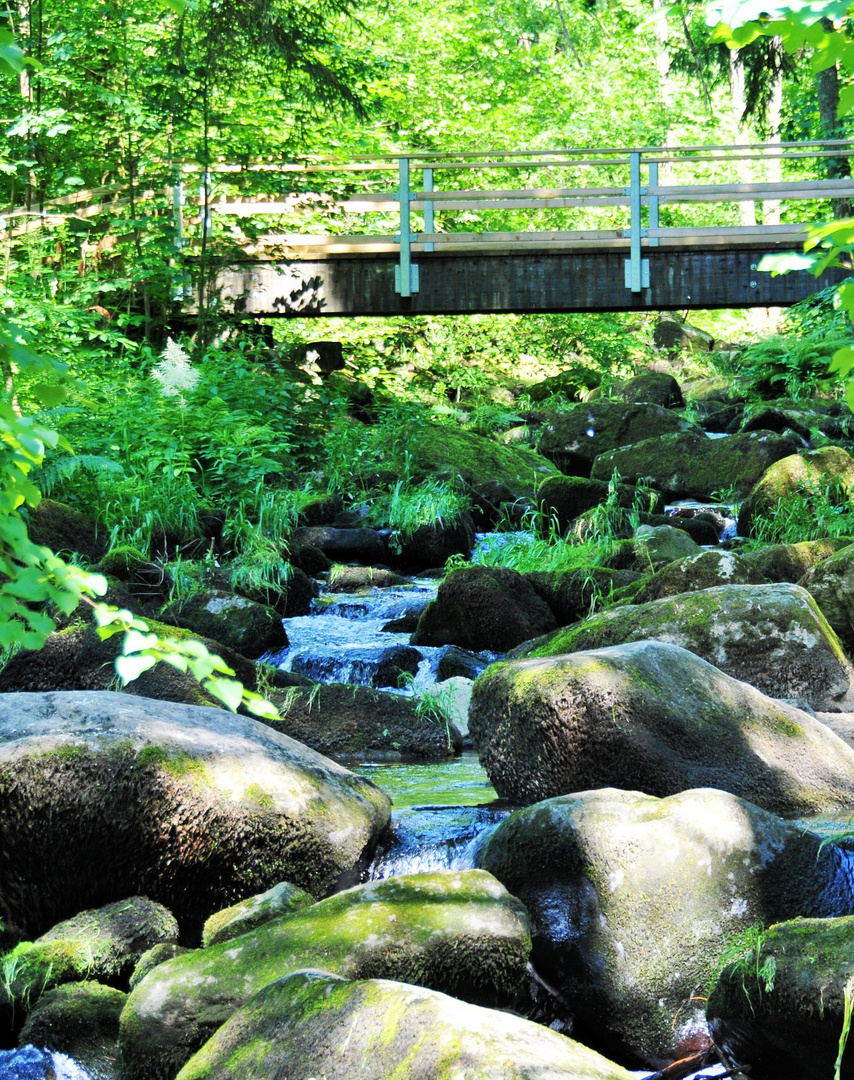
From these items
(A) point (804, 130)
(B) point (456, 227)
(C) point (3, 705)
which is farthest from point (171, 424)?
(A) point (804, 130)

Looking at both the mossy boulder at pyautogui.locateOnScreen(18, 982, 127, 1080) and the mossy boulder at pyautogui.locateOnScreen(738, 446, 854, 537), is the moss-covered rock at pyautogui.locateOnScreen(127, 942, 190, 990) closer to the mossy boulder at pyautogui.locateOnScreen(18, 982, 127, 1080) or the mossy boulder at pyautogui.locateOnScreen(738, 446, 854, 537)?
the mossy boulder at pyautogui.locateOnScreen(18, 982, 127, 1080)

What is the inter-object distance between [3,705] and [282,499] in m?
6.10

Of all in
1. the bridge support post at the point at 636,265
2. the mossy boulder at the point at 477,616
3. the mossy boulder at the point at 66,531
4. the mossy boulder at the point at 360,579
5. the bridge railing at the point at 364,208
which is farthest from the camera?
the bridge support post at the point at 636,265

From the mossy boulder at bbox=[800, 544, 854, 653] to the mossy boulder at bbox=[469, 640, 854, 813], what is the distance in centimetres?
194

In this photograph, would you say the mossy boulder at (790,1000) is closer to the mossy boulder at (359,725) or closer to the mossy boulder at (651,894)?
the mossy boulder at (651,894)

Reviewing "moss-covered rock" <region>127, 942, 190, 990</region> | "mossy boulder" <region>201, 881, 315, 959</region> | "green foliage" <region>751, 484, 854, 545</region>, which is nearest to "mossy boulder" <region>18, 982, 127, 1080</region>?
"moss-covered rock" <region>127, 942, 190, 990</region>

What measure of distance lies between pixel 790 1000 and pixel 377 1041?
1056 millimetres

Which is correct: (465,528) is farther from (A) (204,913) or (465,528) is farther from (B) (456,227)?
(B) (456,227)

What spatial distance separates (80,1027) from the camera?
3.21 meters

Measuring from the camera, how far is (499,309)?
571 inches

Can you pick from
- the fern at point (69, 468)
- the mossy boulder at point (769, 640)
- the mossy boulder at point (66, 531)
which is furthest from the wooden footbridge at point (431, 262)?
the mossy boulder at point (769, 640)

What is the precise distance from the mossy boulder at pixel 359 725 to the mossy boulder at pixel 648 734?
1.04 m

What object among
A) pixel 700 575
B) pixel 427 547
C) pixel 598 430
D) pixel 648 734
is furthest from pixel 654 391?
pixel 648 734

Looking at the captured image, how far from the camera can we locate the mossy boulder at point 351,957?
9.82 feet
